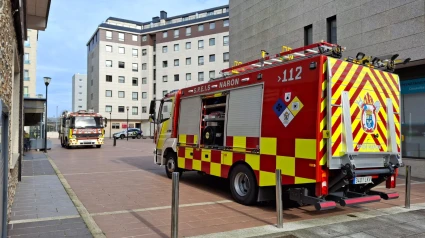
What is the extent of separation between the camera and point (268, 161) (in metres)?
5.96

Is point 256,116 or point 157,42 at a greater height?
point 157,42

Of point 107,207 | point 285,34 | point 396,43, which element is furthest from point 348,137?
point 285,34

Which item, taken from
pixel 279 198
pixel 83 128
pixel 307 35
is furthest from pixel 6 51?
pixel 83 128

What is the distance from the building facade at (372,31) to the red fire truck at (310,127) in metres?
4.79

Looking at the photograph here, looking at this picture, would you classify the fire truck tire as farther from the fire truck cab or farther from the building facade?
the fire truck cab

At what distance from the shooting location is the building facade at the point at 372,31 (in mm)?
10114

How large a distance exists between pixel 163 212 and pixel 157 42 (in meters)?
54.9

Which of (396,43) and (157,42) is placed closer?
(396,43)

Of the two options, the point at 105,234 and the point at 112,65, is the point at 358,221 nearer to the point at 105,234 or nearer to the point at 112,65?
the point at 105,234

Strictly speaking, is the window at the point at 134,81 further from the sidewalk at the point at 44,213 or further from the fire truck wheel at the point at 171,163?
the sidewalk at the point at 44,213

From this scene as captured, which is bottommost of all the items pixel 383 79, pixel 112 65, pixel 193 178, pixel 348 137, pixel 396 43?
pixel 193 178

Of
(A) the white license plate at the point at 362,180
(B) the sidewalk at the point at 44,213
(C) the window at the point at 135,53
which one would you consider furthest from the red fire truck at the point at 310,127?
(C) the window at the point at 135,53

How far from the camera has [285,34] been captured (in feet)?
47.9

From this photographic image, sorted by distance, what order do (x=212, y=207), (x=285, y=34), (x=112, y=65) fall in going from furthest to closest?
1. (x=112, y=65)
2. (x=285, y=34)
3. (x=212, y=207)
